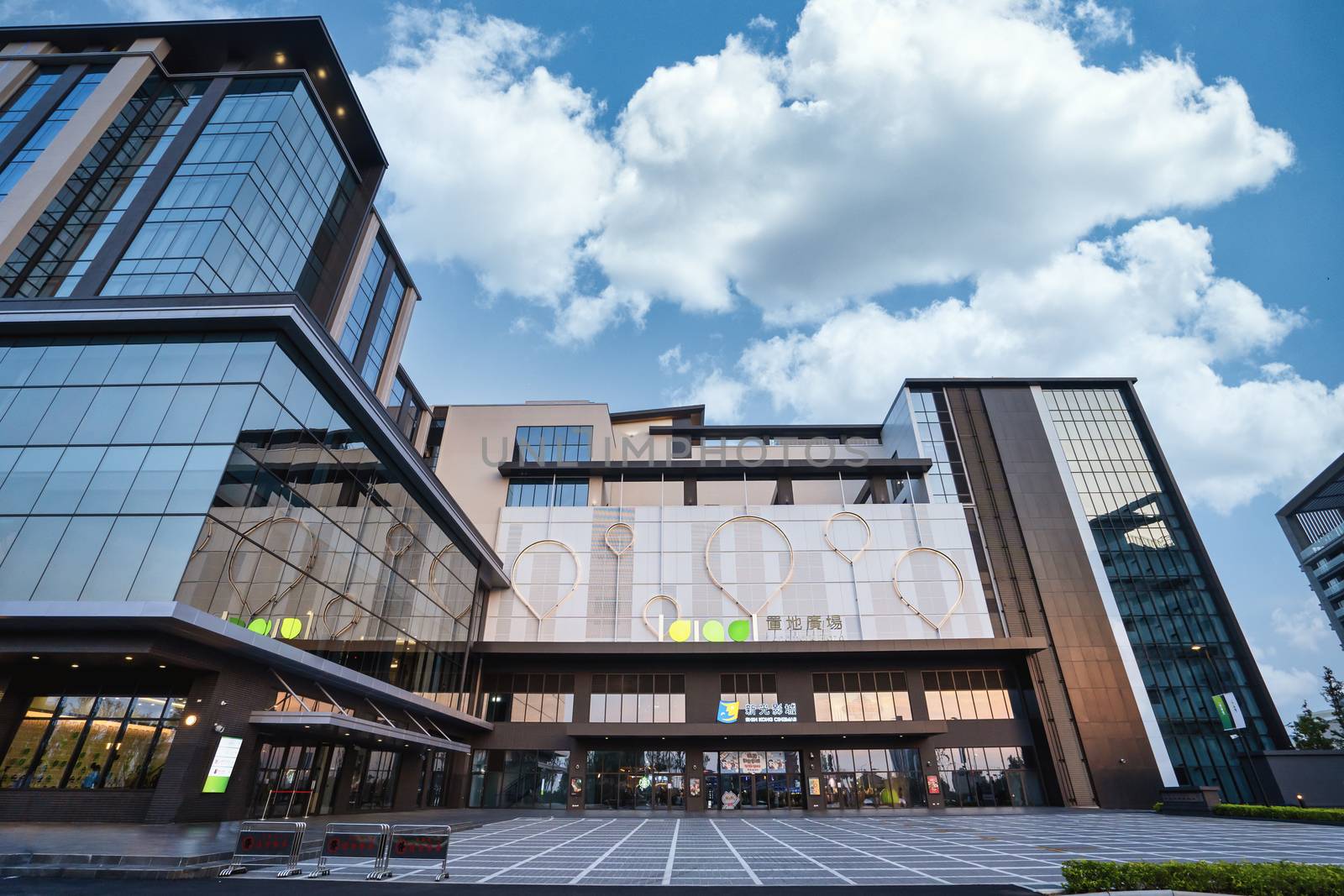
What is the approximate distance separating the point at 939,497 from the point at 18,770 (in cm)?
5412

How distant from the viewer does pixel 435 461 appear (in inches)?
2254

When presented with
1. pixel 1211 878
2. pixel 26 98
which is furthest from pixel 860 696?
pixel 26 98

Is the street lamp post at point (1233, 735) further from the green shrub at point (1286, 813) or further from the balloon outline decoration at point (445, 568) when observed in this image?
the balloon outline decoration at point (445, 568)

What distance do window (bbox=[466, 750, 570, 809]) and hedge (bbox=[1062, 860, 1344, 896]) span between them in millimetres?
37447

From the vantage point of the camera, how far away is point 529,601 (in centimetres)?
4822

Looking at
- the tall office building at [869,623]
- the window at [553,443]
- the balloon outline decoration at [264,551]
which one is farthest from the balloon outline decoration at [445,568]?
the window at [553,443]

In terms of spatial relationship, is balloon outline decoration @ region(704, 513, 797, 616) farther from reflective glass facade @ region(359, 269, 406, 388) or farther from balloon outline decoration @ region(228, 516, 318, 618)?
balloon outline decoration @ region(228, 516, 318, 618)

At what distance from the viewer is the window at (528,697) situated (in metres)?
45.3

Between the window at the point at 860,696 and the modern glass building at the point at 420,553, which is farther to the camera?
the window at the point at 860,696

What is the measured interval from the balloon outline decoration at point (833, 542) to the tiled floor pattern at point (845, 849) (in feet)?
64.4

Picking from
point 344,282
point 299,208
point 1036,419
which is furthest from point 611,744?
point 1036,419

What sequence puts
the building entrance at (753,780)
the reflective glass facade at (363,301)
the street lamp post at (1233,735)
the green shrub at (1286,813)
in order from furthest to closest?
the reflective glass facade at (363,301)
the building entrance at (753,780)
the street lamp post at (1233,735)
the green shrub at (1286,813)

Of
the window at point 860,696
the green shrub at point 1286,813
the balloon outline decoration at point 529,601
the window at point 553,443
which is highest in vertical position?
the window at point 553,443

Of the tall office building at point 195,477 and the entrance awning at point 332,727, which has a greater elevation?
the tall office building at point 195,477
